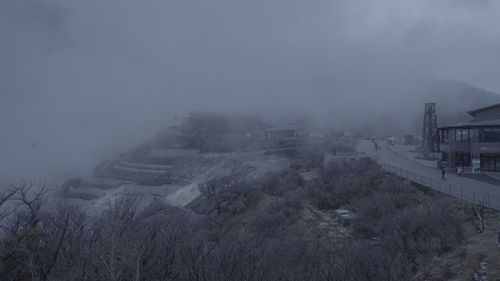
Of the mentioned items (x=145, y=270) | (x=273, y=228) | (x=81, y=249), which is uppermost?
(x=81, y=249)

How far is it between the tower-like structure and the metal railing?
39.1 ft

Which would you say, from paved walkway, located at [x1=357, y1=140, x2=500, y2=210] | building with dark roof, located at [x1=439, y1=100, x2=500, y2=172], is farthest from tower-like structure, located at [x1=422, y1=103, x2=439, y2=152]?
paved walkway, located at [x1=357, y1=140, x2=500, y2=210]

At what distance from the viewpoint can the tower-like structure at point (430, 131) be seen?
27.7 metres

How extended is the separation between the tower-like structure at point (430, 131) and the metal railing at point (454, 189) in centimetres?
1192

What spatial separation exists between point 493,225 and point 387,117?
47.7 meters

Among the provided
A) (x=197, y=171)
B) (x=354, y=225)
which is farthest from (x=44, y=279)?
(x=197, y=171)

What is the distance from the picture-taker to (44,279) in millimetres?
5602

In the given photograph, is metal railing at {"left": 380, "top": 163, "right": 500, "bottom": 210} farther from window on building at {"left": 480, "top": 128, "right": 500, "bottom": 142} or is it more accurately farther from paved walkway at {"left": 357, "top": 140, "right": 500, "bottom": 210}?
window on building at {"left": 480, "top": 128, "right": 500, "bottom": 142}

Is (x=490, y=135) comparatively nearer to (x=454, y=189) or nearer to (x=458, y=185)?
(x=458, y=185)

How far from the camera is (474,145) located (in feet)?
57.1

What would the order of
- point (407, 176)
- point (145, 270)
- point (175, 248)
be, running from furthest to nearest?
point (407, 176) → point (175, 248) → point (145, 270)

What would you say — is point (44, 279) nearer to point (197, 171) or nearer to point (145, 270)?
point (145, 270)

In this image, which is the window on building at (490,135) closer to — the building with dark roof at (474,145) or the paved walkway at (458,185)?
the building with dark roof at (474,145)

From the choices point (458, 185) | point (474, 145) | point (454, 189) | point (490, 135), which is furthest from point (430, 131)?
point (454, 189)
